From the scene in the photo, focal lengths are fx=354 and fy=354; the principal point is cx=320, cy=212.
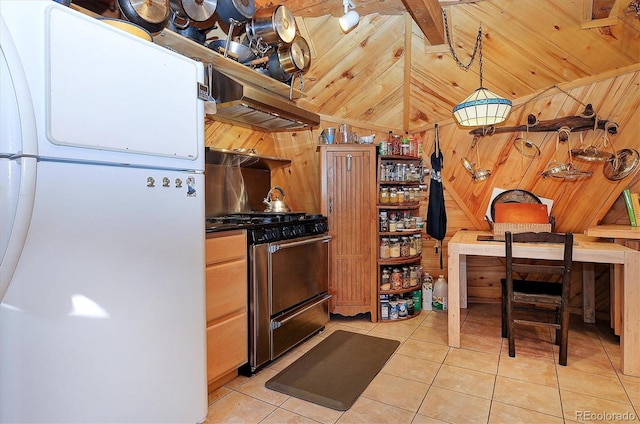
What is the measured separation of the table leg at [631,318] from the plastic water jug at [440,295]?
1.47 metres

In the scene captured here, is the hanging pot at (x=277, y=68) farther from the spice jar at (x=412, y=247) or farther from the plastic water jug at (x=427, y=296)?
the plastic water jug at (x=427, y=296)

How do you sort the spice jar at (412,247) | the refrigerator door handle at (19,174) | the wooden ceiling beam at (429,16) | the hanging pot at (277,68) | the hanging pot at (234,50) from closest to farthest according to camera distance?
1. the refrigerator door handle at (19,174)
2. the hanging pot at (234,50)
3. the wooden ceiling beam at (429,16)
4. the hanging pot at (277,68)
5. the spice jar at (412,247)

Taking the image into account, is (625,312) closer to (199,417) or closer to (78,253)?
(199,417)

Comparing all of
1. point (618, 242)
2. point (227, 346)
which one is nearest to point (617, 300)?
point (618, 242)

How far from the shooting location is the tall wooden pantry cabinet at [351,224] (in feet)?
10.4

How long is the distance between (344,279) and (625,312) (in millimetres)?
1963

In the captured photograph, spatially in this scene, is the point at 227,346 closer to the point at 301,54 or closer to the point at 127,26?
the point at 127,26

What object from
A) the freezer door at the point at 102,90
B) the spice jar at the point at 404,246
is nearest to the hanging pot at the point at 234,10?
the freezer door at the point at 102,90

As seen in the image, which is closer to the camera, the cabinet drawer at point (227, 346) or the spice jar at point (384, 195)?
the cabinet drawer at point (227, 346)

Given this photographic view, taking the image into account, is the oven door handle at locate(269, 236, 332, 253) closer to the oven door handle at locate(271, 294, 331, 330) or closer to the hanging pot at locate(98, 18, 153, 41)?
the oven door handle at locate(271, 294, 331, 330)

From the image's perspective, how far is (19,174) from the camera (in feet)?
3.28

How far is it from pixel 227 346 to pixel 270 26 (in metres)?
2.03

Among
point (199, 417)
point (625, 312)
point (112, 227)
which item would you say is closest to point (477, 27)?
point (625, 312)

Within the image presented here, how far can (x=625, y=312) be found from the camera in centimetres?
222
